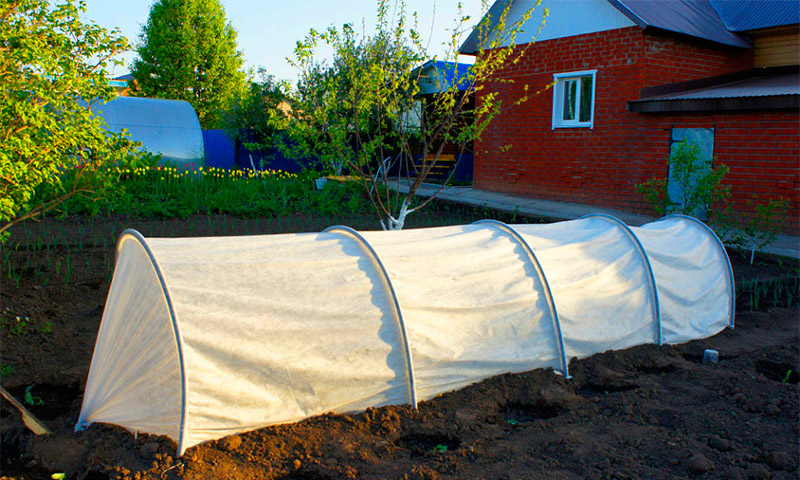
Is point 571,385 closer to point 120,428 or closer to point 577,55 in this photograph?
point 120,428

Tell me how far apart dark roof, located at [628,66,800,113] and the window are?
150cm

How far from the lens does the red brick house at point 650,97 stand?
37.7ft

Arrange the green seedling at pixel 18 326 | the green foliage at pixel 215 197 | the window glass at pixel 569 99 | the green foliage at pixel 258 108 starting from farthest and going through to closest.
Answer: the green foliage at pixel 258 108
the window glass at pixel 569 99
the green foliage at pixel 215 197
the green seedling at pixel 18 326

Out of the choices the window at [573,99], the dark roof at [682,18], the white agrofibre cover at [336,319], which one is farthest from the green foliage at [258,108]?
the white agrofibre cover at [336,319]

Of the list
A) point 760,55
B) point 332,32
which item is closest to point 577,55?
point 760,55

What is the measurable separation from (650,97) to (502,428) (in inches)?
429

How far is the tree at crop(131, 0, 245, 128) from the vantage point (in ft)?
104

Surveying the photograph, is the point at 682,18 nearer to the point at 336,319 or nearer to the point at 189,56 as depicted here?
the point at 336,319

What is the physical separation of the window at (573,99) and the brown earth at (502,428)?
8.98 m

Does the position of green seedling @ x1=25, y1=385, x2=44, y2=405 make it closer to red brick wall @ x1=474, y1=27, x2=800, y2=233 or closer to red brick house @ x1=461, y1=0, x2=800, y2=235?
red brick wall @ x1=474, y1=27, x2=800, y2=233

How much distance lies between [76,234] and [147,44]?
1043 inches

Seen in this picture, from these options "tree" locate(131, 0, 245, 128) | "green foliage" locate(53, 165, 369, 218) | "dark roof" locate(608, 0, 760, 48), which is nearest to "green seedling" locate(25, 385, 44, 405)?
"green foliage" locate(53, 165, 369, 218)

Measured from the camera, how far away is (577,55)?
14484 millimetres

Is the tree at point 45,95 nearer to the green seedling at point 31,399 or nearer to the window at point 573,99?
the green seedling at point 31,399
